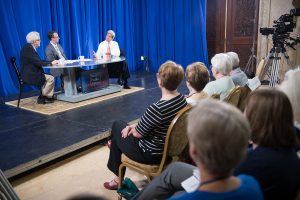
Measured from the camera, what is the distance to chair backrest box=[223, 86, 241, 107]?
2189 mm

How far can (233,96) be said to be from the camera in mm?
Result: 2230

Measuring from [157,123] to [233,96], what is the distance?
0.75m

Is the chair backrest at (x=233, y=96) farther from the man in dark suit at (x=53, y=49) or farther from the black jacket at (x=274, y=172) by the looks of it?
the man in dark suit at (x=53, y=49)

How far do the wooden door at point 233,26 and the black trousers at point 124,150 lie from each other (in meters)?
4.81

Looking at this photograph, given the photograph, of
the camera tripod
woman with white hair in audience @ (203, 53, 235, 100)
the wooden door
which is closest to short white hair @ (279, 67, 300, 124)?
woman with white hair in audience @ (203, 53, 235, 100)

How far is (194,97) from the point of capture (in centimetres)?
215

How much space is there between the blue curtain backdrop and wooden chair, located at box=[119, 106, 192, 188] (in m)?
4.08

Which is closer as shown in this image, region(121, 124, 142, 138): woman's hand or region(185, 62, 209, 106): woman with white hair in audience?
region(121, 124, 142, 138): woman's hand

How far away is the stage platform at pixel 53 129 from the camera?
2.55m

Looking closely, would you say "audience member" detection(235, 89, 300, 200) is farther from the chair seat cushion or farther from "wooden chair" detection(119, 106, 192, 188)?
the chair seat cushion

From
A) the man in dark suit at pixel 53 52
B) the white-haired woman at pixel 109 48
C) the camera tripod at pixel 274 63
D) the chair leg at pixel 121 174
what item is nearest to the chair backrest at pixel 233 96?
the chair leg at pixel 121 174

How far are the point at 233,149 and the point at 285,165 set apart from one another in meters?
0.36

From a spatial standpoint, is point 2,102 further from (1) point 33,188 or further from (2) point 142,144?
(2) point 142,144

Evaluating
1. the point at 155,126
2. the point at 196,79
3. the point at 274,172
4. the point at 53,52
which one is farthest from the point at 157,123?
the point at 53,52
